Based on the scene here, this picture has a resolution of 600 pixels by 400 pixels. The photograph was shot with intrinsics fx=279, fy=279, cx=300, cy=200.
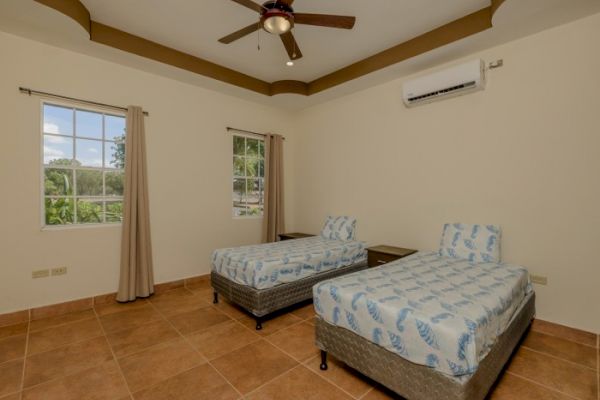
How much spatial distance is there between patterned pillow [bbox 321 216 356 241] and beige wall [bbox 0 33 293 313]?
1344 millimetres

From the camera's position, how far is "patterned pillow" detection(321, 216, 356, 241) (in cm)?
397

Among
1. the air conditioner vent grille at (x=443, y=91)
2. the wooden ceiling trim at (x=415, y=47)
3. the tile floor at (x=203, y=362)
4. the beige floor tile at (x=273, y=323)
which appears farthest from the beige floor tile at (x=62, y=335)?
the air conditioner vent grille at (x=443, y=91)

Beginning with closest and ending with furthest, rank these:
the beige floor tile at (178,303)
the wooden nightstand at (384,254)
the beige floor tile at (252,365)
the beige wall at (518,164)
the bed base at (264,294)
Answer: the beige floor tile at (252,365) → the beige wall at (518,164) → the bed base at (264,294) → the beige floor tile at (178,303) → the wooden nightstand at (384,254)

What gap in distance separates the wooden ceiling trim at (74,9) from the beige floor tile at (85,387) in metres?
2.93

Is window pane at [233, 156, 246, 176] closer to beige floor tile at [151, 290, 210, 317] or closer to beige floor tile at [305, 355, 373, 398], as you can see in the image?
beige floor tile at [151, 290, 210, 317]

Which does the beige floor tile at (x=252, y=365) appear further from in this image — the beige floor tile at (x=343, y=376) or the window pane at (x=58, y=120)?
the window pane at (x=58, y=120)

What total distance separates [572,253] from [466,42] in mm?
2252

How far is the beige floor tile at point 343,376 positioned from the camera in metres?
1.86

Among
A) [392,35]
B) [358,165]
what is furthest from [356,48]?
[358,165]

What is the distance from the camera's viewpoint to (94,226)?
3.24 meters

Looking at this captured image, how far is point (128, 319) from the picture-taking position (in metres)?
2.92

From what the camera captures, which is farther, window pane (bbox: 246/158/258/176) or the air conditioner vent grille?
window pane (bbox: 246/158/258/176)

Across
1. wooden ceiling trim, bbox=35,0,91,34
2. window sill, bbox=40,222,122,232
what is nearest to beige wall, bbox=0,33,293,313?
window sill, bbox=40,222,122,232

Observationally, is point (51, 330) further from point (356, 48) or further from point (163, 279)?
point (356, 48)
